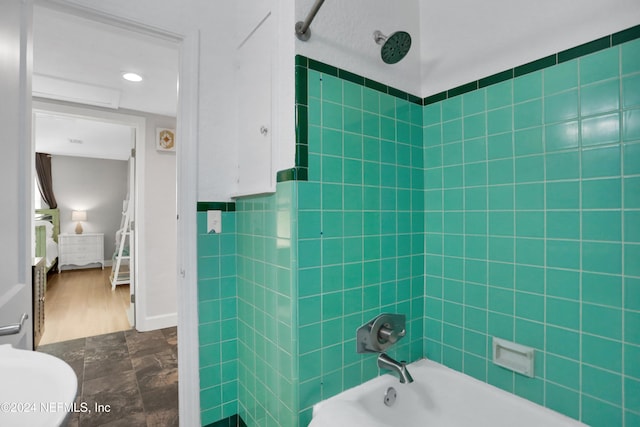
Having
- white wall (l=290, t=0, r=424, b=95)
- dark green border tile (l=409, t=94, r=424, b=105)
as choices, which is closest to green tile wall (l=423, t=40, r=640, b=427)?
dark green border tile (l=409, t=94, r=424, b=105)

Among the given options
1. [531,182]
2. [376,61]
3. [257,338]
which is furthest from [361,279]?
[376,61]

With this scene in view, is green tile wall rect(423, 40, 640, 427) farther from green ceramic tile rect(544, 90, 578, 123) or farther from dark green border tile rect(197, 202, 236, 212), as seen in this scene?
dark green border tile rect(197, 202, 236, 212)

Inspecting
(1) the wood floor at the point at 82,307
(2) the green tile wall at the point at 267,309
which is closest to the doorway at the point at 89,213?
(1) the wood floor at the point at 82,307

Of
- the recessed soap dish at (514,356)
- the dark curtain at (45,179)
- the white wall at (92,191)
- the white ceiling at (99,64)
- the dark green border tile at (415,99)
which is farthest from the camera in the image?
the white wall at (92,191)

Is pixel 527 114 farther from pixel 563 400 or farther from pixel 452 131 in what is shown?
pixel 563 400

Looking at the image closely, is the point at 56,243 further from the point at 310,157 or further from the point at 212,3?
the point at 310,157

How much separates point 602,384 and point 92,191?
788 cm

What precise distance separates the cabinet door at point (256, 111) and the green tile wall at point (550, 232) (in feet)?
2.74

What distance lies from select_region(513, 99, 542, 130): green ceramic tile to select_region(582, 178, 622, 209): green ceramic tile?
0.94 feet

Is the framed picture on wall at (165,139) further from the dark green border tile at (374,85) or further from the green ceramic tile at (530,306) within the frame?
the green ceramic tile at (530,306)

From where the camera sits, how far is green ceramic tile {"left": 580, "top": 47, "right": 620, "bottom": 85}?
37.9 inches

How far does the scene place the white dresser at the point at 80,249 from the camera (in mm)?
5734

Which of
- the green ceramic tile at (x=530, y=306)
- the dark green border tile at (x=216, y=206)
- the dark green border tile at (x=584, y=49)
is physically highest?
the dark green border tile at (x=584, y=49)

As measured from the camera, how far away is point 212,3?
4.90 feet
